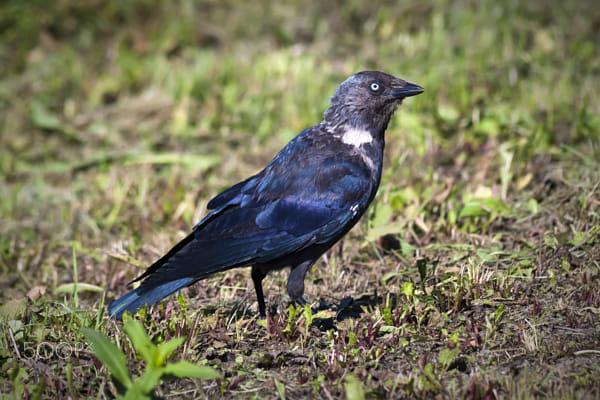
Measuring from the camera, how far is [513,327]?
11.6 feet

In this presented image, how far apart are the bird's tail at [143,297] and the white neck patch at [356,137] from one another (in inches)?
53.0

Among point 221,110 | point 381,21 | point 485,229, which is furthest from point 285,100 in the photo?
point 485,229

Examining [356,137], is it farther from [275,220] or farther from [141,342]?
[141,342]

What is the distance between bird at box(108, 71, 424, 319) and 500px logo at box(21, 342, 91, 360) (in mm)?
264

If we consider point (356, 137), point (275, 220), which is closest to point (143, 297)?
point (275, 220)

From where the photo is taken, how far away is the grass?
3332mm

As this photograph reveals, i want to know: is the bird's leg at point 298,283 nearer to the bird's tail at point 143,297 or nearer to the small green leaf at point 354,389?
the bird's tail at point 143,297

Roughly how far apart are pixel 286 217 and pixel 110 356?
133 centimetres

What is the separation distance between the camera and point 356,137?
427 cm

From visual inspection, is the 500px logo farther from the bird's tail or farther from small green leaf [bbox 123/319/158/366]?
small green leaf [bbox 123/319/158/366]

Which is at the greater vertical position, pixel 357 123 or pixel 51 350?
pixel 357 123

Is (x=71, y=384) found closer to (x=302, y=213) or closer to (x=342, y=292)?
(x=302, y=213)

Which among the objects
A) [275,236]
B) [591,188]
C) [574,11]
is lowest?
[591,188]

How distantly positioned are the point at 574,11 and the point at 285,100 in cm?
368
